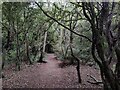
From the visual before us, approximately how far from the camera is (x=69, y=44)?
13.2 m

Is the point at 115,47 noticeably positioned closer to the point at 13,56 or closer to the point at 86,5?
the point at 86,5

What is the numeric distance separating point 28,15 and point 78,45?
15.1 ft

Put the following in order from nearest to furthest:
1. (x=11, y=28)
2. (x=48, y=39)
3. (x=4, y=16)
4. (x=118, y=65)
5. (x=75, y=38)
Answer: (x=118, y=65) → (x=4, y=16) → (x=11, y=28) → (x=75, y=38) → (x=48, y=39)

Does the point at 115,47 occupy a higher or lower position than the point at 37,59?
higher

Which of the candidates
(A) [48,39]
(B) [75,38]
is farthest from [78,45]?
(A) [48,39]

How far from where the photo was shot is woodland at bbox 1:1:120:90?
4.69 m

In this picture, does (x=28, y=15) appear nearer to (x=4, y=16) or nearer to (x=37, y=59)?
(x=4, y=16)

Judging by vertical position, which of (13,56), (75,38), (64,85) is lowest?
(64,85)

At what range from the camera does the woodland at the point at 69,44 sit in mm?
4687

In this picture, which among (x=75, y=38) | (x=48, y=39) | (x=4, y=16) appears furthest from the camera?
(x=48, y=39)

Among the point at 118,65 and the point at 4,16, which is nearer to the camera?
the point at 118,65

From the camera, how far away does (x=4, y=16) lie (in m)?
10.2

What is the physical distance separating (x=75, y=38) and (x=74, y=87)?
8.01 metres

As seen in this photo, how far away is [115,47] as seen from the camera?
475cm
